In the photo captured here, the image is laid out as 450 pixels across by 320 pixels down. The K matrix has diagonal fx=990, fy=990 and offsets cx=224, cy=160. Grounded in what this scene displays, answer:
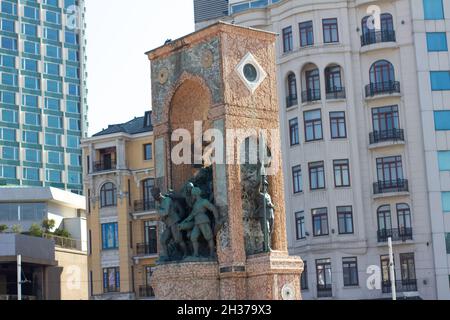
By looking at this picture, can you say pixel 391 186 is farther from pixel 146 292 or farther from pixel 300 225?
pixel 146 292

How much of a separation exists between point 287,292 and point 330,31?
29.3m

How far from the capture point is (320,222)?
49906 mm

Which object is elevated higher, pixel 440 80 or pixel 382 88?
pixel 440 80

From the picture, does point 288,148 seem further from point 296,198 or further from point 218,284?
point 218,284

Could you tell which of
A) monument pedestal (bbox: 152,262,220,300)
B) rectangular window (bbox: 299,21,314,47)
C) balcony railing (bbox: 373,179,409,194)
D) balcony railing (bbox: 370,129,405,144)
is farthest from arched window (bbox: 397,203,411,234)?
monument pedestal (bbox: 152,262,220,300)

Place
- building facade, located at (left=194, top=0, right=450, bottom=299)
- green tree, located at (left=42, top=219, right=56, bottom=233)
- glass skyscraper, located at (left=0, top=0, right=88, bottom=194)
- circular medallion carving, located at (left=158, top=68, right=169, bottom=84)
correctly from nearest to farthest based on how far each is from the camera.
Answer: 1. circular medallion carving, located at (left=158, top=68, right=169, bottom=84)
2. building facade, located at (left=194, top=0, right=450, bottom=299)
3. green tree, located at (left=42, top=219, right=56, bottom=233)
4. glass skyscraper, located at (left=0, top=0, right=88, bottom=194)

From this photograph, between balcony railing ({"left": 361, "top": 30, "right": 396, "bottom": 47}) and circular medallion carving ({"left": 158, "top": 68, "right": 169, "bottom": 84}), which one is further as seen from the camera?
balcony railing ({"left": 361, "top": 30, "right": 396, "bottom": 47})

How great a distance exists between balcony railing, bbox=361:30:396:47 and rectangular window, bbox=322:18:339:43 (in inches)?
55.5

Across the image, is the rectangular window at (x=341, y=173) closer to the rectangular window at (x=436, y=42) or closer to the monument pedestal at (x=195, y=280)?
the rectangular window at (x=436, y=42)

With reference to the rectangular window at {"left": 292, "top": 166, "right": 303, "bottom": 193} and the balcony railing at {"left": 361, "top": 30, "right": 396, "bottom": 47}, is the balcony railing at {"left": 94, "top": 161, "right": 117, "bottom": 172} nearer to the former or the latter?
the rectangular window at {"left": 292, "top": 166, "right": 303, "bottom": 193}

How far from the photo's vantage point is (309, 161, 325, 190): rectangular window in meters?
50.2

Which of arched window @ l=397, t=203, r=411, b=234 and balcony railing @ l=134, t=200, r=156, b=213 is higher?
balcony railing @ l=134, t=200, r=156, b=213

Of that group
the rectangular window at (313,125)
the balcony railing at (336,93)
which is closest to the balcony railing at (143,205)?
the rectangular window at (313,125)

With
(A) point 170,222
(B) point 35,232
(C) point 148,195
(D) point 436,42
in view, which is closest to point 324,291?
(D) point 436,42
